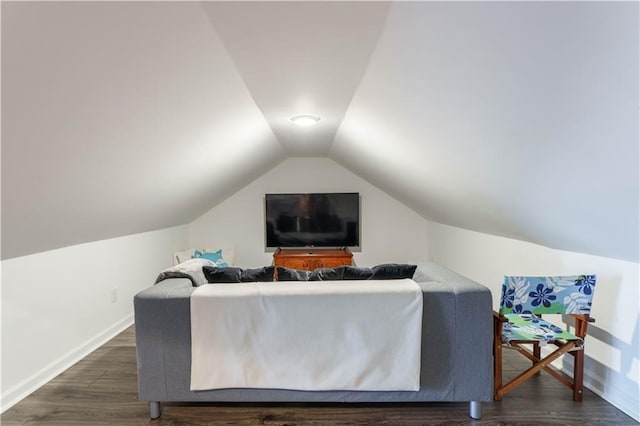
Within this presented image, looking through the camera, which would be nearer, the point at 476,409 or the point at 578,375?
the point at 476,409

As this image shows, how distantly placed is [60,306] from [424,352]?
269cm

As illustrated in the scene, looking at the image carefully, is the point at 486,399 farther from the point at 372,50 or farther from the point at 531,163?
the point at 372,50

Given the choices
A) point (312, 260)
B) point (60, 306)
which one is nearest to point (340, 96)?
point (60, 306)

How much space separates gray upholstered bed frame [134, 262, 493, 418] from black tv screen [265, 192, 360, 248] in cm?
332

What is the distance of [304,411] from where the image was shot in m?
2.22

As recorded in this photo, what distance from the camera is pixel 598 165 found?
151cm

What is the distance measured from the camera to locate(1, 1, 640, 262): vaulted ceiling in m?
1.16

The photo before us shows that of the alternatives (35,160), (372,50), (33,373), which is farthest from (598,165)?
(33,373)

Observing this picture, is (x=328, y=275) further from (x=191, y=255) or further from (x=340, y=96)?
(x=191, y=255)

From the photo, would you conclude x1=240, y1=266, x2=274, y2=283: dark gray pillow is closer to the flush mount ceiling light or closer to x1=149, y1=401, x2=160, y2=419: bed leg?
x1=149, y1=401, x2=160, y2=419: bed leg

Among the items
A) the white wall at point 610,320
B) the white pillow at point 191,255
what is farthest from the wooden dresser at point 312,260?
the white wall at point 610,320

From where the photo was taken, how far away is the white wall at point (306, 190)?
18.4 ft

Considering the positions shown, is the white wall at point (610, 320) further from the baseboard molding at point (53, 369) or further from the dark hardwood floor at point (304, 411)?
the baseboard molding at point (53, 369)

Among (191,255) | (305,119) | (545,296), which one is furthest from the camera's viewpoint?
(191,255)
